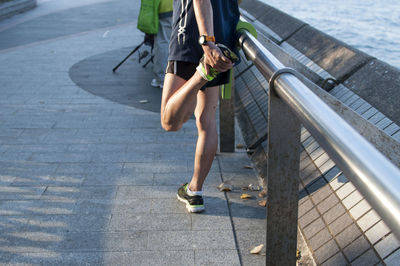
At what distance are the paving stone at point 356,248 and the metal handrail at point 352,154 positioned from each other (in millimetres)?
1244

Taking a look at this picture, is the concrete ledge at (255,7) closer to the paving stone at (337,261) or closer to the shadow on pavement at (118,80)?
the shadow on pavement at (118,80)

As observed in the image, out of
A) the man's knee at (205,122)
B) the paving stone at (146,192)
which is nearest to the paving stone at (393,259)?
the man's knee at (205,122)

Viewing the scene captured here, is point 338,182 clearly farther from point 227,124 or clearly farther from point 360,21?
point 360,21

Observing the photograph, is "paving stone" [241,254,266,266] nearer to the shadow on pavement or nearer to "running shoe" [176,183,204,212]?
"running shoe" [176,183,204,212]

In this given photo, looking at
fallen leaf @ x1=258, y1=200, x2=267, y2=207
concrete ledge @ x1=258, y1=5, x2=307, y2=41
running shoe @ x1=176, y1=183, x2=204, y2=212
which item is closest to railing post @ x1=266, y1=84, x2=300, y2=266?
running shoe @ x1=176, y1=183, x2=204, y2=212

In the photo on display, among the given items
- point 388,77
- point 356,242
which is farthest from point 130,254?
point 388,77

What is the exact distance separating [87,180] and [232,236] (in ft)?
4.95

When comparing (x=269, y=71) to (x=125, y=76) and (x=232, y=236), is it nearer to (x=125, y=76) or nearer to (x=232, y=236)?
(x=232, y=236)

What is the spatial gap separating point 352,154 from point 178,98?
226 centimetres

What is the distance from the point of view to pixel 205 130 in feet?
12.4

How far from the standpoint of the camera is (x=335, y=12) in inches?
481

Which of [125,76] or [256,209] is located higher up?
[256,209]

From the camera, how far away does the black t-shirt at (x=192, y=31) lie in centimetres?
339

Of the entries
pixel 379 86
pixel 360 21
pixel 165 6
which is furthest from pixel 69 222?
pixel 360 21
